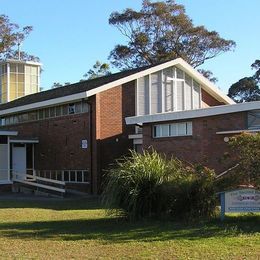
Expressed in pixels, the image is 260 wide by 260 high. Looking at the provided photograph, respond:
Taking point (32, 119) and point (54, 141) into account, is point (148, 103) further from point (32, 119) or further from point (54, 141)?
point (32, 119)

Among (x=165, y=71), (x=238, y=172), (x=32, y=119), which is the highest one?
(x=165, y=71)

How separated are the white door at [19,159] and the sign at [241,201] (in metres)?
21.9

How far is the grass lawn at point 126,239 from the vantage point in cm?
998

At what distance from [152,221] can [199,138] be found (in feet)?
33.9

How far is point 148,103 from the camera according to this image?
103 feet

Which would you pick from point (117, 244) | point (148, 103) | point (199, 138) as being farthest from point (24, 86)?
point (117, 244)

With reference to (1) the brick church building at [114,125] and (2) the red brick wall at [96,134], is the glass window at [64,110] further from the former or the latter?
(2) the red brick wall at [96,134]

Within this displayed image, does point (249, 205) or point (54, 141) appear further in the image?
point (54, 141)

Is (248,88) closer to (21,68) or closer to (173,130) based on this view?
(21,68)

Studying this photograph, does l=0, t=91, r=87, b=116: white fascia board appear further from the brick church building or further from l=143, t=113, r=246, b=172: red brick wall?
l=143, t=113, r=246, b=172: red brick wall

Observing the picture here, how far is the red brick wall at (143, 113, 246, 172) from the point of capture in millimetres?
22858

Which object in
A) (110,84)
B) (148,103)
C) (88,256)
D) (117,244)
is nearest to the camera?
(88,256)

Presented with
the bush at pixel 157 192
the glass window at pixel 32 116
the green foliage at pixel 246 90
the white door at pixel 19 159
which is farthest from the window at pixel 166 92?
the green foliage at pixel 246 90

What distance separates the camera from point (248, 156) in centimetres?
1350
